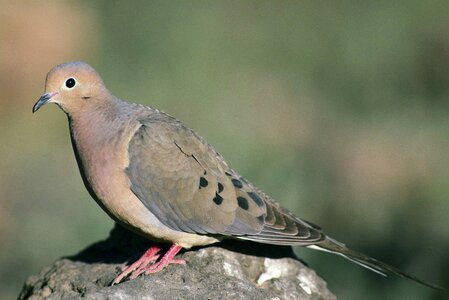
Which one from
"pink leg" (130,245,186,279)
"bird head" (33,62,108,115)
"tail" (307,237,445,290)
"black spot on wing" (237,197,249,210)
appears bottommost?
"pink leg" (130,245,186,279)

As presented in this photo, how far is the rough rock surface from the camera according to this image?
4.24m

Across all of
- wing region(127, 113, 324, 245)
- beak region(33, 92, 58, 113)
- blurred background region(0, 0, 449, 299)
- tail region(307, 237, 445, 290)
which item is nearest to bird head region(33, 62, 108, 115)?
beak region(33, 92, 58, 113)

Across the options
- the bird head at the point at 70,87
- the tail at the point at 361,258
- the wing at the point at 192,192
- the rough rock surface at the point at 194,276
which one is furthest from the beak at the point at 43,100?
the tail at the point at 361,258

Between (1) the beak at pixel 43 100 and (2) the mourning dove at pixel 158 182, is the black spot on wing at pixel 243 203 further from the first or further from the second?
(1) the beak at pixel 43 100

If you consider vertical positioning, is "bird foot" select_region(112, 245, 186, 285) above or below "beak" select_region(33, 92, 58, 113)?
below

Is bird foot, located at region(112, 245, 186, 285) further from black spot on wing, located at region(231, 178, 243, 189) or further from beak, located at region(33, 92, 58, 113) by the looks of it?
beak, located at region(33, 92, 58, 113)

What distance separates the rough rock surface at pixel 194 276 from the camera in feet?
13.9

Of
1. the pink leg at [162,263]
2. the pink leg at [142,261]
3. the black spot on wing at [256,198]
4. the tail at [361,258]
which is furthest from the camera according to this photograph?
the black spot on wing at [256,198]

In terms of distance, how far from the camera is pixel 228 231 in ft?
15.4

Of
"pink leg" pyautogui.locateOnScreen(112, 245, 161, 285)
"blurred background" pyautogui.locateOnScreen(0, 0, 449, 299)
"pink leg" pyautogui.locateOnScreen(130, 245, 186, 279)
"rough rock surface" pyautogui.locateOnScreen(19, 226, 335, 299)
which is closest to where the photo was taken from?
"rough rock surface" pyautogui.locateOnScreen(19, 226, 335, 299)

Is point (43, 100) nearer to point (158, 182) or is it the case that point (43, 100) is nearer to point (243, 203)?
point (158, 182)

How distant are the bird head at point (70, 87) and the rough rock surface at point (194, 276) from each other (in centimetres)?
89

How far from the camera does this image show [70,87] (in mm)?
4832

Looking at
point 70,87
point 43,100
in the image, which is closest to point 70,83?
point 70,87
